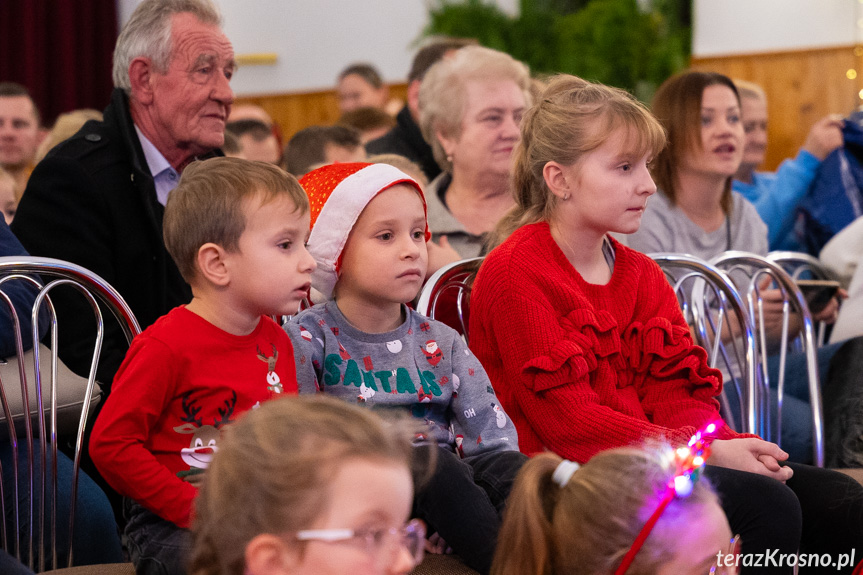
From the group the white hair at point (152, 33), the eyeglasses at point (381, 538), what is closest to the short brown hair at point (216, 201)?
the eyeglasses at point (381, 538)

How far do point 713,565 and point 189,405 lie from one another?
0.80m

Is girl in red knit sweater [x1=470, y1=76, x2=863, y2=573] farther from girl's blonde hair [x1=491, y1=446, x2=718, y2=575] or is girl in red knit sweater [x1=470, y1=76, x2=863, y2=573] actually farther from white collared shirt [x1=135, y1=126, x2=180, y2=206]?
white collared shirt [x1=135, y1=126, x2=180, y2=206]

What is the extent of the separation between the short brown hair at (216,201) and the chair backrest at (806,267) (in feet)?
5.89

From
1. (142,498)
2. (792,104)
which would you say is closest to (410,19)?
(792,104)

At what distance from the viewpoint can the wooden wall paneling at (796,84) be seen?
618 centimetres

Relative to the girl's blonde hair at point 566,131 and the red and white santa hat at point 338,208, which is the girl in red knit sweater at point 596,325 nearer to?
the girl's blonde hair at point 566,131

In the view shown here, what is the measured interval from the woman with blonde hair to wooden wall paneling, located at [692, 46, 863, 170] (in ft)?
13.0

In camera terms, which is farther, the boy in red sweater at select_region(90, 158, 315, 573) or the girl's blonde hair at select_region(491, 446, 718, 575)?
the boy in red sweater at select_region(90, 158, 315, 573)

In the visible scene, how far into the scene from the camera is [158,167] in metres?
2.33

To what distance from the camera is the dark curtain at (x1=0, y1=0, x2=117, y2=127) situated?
7.58 meters

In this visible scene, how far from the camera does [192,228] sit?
1.60 meters

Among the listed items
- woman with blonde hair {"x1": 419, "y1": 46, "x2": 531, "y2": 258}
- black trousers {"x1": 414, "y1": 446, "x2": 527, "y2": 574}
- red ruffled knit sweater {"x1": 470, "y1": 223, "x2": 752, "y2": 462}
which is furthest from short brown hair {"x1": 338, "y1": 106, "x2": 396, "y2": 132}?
black trousers {"x1": 414, "y1": 446, "x2": 527, "y2": 574}

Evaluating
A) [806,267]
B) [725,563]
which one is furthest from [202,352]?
[806,267]

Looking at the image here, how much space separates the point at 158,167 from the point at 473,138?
0.97m
